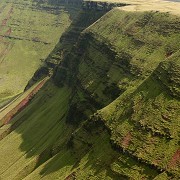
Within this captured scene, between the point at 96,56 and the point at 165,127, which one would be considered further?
the point at 96,56

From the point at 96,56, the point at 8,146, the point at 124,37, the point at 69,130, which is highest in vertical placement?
the point at 124,37

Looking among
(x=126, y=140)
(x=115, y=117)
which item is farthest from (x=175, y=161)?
(x=115, y=117)

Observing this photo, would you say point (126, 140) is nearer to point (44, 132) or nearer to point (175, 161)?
point (175, 161)

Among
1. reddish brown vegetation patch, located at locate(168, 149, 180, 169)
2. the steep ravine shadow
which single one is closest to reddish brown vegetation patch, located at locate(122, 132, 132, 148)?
reddish brown vegetation patch, located at locate(168, 149, 180, 169)

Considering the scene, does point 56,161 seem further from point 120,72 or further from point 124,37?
point 124,37

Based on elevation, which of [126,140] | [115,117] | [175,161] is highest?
[175,161]

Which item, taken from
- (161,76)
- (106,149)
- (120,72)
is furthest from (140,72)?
(106,149)

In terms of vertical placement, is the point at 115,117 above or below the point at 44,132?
above

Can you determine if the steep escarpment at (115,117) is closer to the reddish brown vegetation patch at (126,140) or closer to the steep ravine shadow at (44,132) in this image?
the reddish brown vegetation patch at (126,140)

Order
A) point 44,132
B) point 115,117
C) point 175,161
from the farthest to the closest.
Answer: point 44,132 → point 115,117 → point 175,161
